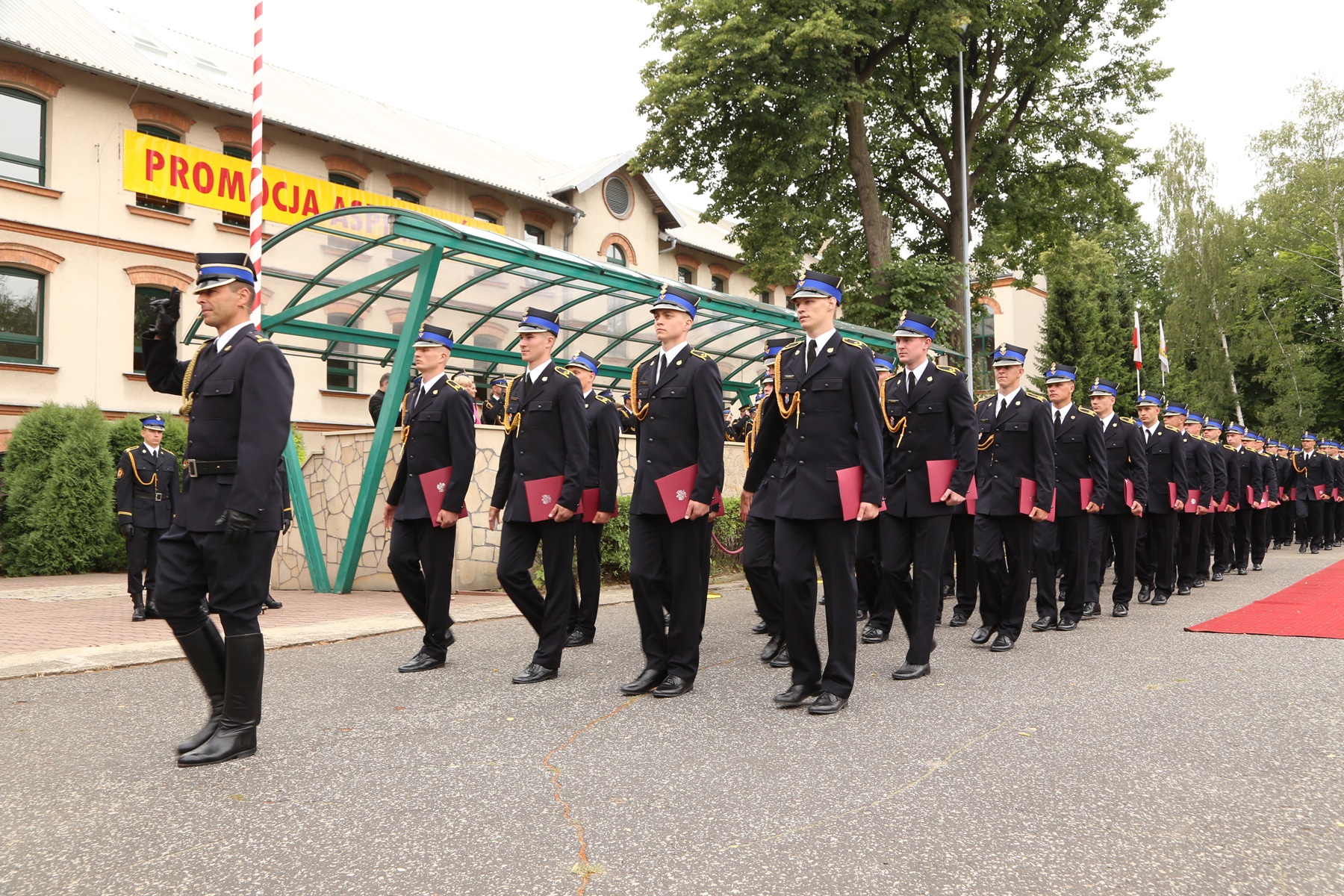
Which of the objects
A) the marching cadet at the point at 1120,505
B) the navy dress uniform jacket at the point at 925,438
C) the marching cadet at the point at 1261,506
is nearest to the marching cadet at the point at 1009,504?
the navy dress uniform jacket at the point at 925,438

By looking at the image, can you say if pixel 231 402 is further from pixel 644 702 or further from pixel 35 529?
pixel 35 529

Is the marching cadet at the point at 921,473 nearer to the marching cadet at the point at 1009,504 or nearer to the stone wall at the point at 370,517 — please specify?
the marching cadet at the point at 1009,504

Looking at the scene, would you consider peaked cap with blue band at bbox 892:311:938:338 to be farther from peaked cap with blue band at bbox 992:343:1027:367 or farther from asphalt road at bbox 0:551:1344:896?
asphalt road at bbox 0:551:1344:896

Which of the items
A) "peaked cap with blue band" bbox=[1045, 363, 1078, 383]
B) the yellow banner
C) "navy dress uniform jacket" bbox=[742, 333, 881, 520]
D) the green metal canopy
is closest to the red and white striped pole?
the green metal canopy

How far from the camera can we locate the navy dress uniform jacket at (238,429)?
422cm

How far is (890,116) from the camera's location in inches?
949

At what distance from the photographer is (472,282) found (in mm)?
11977

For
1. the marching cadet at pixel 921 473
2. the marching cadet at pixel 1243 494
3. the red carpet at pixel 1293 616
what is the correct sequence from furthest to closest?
1. the marching cadet at pixel 1243 494
2. the red carpet at pixel 1293 616
3. the marching cadet at pixel 921 473

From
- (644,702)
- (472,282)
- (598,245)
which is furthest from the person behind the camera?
(598,245)

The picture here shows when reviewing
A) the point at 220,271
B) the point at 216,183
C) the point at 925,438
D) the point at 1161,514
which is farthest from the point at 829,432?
the point at 216,183

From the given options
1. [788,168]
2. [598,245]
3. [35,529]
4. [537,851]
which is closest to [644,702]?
[537,851]

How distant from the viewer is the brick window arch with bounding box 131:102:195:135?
67.5ft

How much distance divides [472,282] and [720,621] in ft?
17.6

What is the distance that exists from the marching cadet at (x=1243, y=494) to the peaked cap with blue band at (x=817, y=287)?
1068 centimetres
